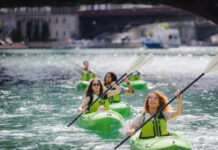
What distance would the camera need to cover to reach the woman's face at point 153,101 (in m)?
9.44

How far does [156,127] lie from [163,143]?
576 millimetres

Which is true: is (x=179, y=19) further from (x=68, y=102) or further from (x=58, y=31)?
(x=68, y=102)

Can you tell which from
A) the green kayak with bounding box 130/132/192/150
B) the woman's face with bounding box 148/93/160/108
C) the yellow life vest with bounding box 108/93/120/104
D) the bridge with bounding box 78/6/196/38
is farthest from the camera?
the bridge with bounding box 78/6/196/38

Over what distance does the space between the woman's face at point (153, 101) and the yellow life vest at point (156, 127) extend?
0.77ft

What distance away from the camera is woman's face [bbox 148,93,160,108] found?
31.0 ft

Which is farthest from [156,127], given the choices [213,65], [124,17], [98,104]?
[124,17]

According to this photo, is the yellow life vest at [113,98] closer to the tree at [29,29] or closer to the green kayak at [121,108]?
the green kayak at [121,108]

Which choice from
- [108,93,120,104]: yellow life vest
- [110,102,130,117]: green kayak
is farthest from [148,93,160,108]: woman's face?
[108,93,120,104]: yellow life vest

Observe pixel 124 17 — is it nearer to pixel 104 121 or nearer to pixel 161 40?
pixel 161 40

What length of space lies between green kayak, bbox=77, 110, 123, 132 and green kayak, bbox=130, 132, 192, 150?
2.36 meters

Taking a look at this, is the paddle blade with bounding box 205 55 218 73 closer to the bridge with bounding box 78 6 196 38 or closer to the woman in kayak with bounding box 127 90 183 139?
the woman in kayak with bounding box 127 90 183 139

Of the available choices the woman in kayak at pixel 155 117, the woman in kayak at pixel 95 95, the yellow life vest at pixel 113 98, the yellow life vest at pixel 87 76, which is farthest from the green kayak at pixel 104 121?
the yellow life vest at pixel 87 76

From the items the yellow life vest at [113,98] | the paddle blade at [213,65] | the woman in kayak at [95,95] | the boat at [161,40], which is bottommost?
the yellow life vest at [113,98]

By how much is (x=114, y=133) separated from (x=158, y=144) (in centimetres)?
332
